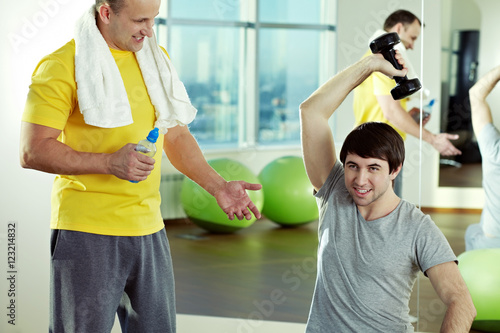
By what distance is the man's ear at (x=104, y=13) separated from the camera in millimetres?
1597

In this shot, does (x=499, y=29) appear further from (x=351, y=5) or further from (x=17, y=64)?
(x=17, y=64)

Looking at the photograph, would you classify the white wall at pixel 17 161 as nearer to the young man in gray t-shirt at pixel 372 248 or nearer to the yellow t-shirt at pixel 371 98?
the yellow t-shirt at pixel 371 98

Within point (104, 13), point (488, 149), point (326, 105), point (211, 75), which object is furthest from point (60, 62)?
point (488, 149)

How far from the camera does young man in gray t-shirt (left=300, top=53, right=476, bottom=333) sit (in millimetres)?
1692

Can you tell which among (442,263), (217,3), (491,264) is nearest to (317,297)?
(442,263)

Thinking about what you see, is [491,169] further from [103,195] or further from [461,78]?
[103,195]

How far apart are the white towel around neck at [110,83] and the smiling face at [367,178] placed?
0.46 metres

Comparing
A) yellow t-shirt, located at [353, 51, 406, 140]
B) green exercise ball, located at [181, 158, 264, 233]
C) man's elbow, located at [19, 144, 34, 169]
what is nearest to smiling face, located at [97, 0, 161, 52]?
A: man's elbow, located at [19, 144, 34, 169]

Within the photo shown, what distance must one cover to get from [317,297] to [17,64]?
1.60 metres

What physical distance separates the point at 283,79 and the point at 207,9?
1.66 feet

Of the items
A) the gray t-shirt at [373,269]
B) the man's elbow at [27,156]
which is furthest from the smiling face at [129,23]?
the gray t-shirt at [373,269]

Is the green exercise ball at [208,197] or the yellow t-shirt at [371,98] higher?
the yellow t-shirt at [371,98]

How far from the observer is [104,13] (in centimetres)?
161

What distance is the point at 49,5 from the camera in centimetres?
270
